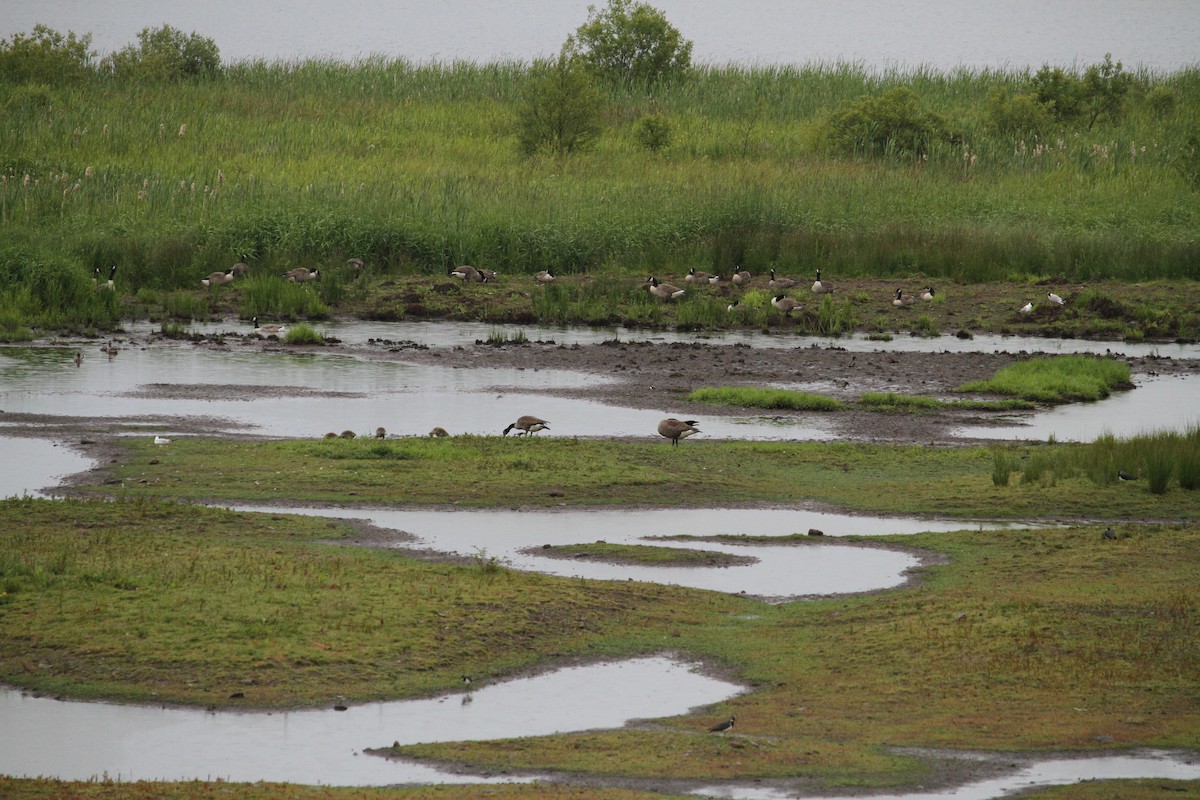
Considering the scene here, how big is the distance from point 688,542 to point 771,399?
28.1 feet

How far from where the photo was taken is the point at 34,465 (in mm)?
17375

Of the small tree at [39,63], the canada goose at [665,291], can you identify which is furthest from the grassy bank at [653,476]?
the small tree at [39,63]

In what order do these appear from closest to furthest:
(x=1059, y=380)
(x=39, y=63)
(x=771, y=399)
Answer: (x=771, y=399) < (x=1059, y=380) < (x=39, y=63)

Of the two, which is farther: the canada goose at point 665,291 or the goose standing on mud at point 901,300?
the goose standing on mud at point 901,300

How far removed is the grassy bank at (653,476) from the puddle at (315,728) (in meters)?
5.92

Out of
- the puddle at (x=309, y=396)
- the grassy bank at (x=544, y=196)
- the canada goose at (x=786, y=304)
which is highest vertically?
the grassy bank at (x=544, y=196)

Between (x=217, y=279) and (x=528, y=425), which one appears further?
(x=217, y=279)

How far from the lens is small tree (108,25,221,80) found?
5428cm

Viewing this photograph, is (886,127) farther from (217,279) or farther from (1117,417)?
(1117,417)

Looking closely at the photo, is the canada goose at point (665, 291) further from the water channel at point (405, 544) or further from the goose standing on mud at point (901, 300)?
the water channel at point (405, 544)

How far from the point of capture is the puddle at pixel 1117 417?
69.9ft

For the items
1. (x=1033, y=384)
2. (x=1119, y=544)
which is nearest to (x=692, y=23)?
(x=1033, y=384)

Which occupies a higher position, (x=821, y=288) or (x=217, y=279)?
(x=821, y=288)

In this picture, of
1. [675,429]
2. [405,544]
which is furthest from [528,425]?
[405,544]
